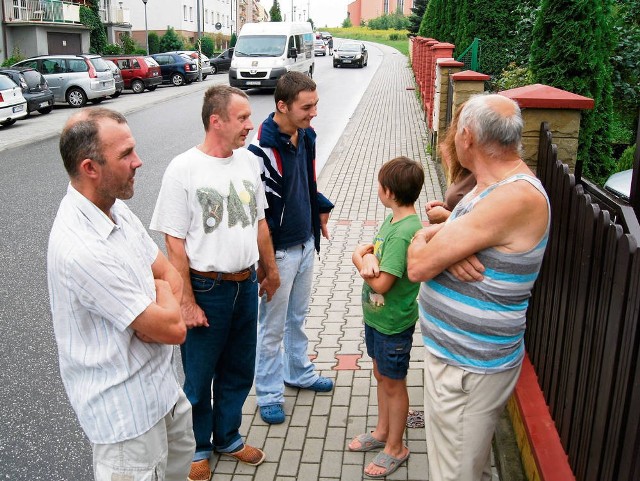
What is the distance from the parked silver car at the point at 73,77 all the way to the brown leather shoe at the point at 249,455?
72.8 feet

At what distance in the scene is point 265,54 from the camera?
2702 cm

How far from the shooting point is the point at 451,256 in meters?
2.67

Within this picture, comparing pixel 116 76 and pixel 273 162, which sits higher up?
pixel 273 162

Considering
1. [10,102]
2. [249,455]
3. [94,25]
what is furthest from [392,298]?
[94,25]

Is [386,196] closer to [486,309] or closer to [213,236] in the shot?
[213,236]

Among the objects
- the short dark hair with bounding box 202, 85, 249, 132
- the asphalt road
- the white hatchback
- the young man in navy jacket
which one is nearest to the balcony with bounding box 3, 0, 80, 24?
the asphalt road

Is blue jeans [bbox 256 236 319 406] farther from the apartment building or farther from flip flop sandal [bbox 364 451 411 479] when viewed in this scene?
the apartment building

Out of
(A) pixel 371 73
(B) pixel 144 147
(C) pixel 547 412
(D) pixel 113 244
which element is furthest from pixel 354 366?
(A) pixel 371 73

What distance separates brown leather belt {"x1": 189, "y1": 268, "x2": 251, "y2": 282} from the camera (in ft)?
11.8

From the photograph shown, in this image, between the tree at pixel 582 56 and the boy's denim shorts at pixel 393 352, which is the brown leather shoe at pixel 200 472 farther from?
the tree at pixel 582 56

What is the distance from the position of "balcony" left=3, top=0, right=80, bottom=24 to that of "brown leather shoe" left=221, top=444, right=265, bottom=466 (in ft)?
121

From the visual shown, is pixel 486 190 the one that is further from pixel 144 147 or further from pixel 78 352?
pixel 144 147

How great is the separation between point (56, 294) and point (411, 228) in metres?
1.69

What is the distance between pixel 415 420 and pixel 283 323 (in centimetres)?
98
